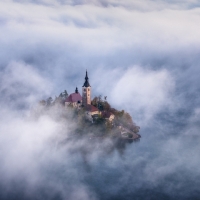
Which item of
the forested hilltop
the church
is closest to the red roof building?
the church

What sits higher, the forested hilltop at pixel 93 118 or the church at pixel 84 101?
the church at pixel 84 101

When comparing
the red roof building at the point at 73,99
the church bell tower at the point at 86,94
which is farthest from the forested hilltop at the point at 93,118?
the church bell tower at the point at 86,94

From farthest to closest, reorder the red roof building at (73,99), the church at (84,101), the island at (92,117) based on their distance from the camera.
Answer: the red roof building at (73,99) → the church at (84,101) → the island at (92,117)

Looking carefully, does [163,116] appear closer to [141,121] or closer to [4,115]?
[141,121]

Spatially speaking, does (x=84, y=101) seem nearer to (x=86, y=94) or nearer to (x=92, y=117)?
(x=86, y=94)

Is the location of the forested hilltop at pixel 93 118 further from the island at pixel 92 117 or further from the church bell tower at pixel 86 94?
the church bell tower at pixel 86 94

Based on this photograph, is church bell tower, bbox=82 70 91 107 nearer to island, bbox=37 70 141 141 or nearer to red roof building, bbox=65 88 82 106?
island, bbox=37 70 141 141

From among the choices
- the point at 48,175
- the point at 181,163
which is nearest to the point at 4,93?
the point at 48,175

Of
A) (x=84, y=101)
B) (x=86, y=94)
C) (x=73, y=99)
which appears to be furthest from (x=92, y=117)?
(x=73, y=99)
